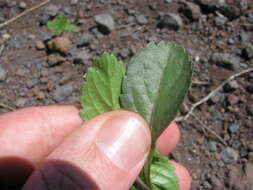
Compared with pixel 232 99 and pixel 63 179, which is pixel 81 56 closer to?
pixel 232 99

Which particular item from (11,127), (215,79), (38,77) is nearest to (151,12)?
(215,79)

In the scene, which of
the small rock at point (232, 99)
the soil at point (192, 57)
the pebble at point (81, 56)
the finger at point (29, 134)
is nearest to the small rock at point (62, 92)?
the soil at point (192, 57)

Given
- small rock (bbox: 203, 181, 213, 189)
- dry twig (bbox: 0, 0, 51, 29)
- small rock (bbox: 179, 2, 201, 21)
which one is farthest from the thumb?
dry twig (bbox: 0, 0, 51, 29)

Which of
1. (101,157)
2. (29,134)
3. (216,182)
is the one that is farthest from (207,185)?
(29,134)

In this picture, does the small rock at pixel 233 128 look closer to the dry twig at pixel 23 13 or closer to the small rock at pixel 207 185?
the small rock at pixel 207 185

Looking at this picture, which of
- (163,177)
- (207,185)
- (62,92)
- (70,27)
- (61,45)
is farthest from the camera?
(70,27)

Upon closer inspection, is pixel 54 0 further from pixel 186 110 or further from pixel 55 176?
pixel 55 176
